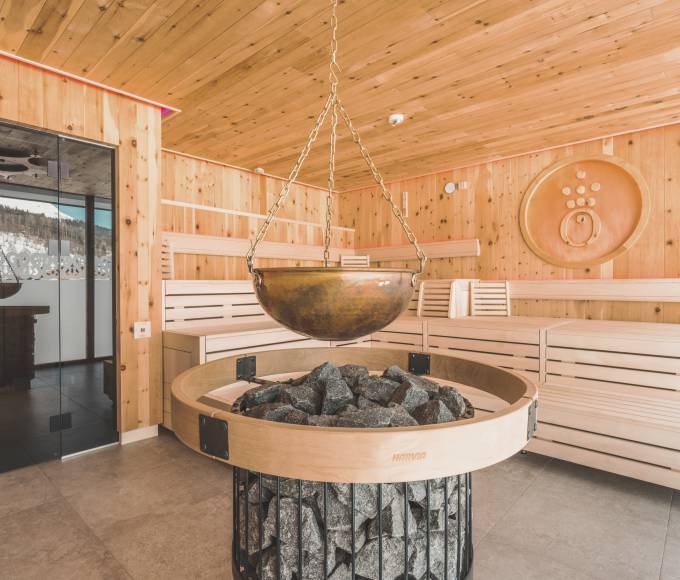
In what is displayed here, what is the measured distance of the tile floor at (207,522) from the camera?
1.84m

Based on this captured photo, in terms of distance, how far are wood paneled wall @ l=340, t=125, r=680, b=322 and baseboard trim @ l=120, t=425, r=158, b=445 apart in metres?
3.21

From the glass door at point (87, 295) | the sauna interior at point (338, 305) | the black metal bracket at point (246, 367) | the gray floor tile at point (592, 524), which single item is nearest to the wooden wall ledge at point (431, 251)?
the sauna interior at point (338, 305)

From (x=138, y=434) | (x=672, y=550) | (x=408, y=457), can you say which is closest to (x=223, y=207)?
(x=138, y=434)

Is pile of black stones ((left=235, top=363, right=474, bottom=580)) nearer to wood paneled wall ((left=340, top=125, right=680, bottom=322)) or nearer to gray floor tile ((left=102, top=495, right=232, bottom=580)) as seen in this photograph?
gray floor tile ((left=102, top=495, right=232, bottom=580))

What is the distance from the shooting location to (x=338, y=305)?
105 cm

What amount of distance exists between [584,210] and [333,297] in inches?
142

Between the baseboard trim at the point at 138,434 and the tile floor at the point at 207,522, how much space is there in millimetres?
246

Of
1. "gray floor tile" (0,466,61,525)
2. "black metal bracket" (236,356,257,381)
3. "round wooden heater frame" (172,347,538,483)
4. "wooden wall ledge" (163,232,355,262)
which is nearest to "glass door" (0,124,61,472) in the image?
"gray floor tile" (0,466,61,525)

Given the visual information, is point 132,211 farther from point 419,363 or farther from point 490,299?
point 490,299

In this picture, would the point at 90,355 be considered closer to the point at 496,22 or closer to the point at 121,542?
the point at 121,542

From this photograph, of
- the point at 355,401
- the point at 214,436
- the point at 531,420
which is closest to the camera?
the point at 214,436

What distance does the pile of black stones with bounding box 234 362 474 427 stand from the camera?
1.28m

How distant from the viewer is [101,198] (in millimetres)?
3053

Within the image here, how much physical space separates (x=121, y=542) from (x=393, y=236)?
412cm
